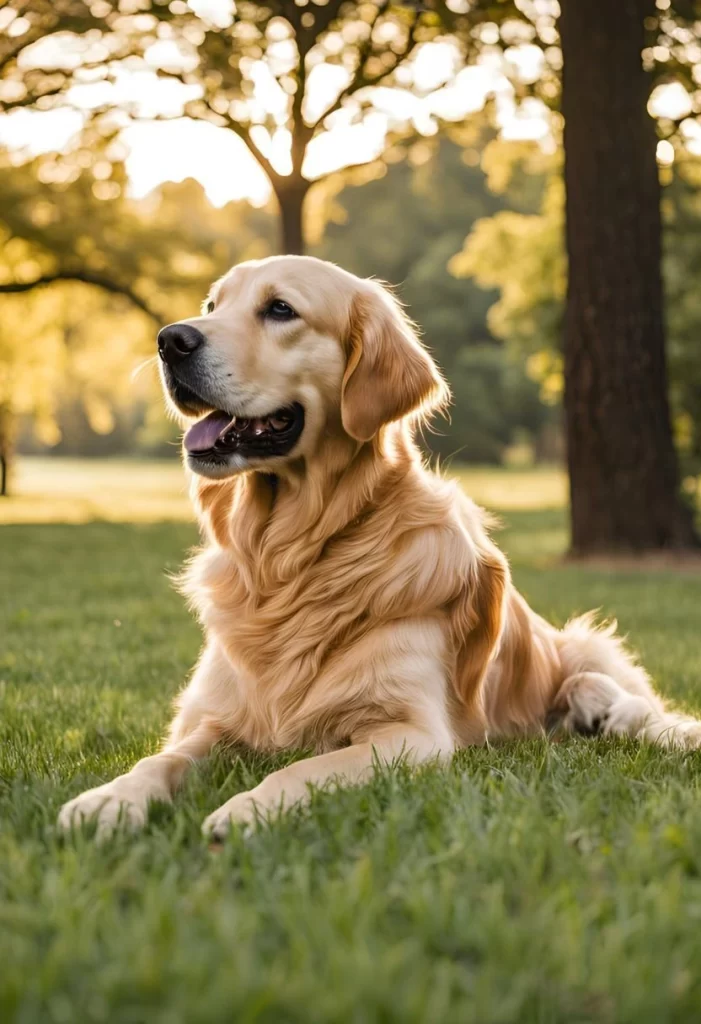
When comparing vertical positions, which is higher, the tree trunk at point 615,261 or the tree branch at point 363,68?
the tree branch at point 363,68

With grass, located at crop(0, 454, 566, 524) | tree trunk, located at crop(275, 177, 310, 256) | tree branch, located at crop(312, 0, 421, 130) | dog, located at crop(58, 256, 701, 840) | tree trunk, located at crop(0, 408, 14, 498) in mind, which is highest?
tree branch, located at crop(312, 0, 421, 130)

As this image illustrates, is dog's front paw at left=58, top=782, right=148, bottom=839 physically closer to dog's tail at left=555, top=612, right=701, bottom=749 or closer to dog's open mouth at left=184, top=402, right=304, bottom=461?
dog's open mouth at left=184, top=402, right=304, bottom=461

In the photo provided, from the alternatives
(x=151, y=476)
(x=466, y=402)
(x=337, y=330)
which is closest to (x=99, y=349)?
(x=151, y=476)

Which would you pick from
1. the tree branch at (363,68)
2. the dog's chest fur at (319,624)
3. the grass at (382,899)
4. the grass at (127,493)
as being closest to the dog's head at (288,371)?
the dog's chest fur at (319,624)

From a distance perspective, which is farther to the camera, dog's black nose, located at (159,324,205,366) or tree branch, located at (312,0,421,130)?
tree branch, located at (312,0,421,130)

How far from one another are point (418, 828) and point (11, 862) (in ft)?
2.75

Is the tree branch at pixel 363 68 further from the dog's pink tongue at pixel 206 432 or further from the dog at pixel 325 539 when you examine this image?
the dog's pink tongue at pixel 206 432

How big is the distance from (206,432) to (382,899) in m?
2.04

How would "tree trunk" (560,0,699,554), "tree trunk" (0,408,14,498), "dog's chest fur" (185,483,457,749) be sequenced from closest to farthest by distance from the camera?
"dog's chest fur" (185,483,457,749)
"tree trunk" (560,0,699,554)
"tree trunk" (0,408,14,498)

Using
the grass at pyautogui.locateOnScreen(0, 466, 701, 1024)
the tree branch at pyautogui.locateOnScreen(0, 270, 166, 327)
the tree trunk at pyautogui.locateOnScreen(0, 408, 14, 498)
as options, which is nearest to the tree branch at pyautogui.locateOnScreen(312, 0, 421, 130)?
the tree branch at pyautogui.locateOnScreen(0, 270, 166, 327)

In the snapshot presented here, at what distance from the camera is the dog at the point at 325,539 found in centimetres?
338

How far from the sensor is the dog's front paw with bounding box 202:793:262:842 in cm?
240

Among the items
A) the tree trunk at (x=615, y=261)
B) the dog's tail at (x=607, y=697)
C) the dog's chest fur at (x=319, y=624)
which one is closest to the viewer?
the dog's chest fur at (x=319, y=624)

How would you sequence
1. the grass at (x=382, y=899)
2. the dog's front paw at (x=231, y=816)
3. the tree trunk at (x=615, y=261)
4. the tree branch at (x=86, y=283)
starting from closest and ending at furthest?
1. the grass at (x=382, y=899)
2. the dog's front paw at (x=231, y=816)
3. the tree trunk at (x=615, y=261)
4. the tree branch at (x=86, y=283)
